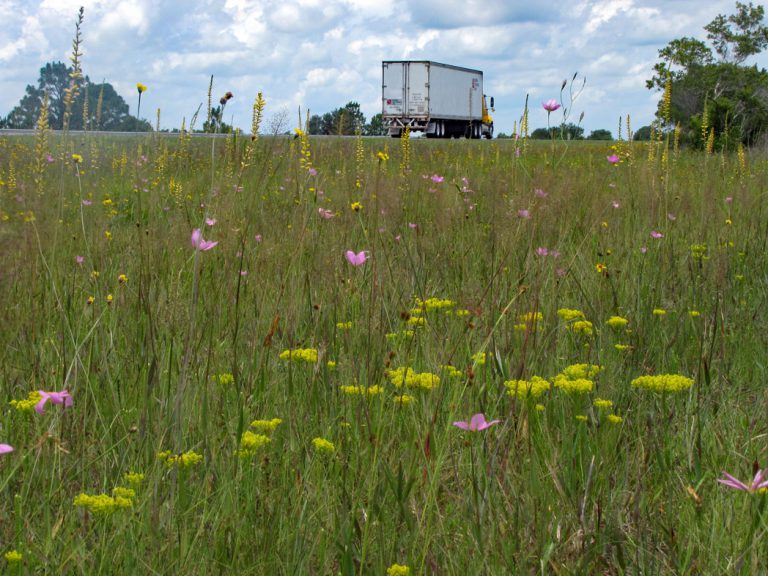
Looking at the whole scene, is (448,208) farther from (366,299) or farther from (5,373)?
(5,373)

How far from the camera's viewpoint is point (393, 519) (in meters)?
1.63

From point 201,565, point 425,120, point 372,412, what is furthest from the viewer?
point 425,120

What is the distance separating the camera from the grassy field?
58.8 inches

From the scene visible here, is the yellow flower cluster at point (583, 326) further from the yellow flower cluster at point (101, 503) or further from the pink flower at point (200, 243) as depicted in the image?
the yellow flower cluster at point (101, 503)

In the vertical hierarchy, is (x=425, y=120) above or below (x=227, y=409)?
above

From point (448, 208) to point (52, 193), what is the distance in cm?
218

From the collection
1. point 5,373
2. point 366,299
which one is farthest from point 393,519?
point 366,299

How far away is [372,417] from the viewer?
6.63ft

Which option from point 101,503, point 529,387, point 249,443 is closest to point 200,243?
point 249,443

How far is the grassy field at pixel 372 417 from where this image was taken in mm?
1493

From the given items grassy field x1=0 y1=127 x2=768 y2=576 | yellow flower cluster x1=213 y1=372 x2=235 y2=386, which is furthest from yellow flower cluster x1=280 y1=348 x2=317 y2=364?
yellow flower cluster x1=213 y1=372 x2=235 y2=386

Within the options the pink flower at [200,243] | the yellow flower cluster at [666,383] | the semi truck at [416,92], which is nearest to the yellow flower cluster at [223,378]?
the pink flower at [200,243]

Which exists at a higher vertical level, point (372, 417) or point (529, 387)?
point (529, 387)

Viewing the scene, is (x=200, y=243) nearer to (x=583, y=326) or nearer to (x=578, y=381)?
(x=578, y=381)
